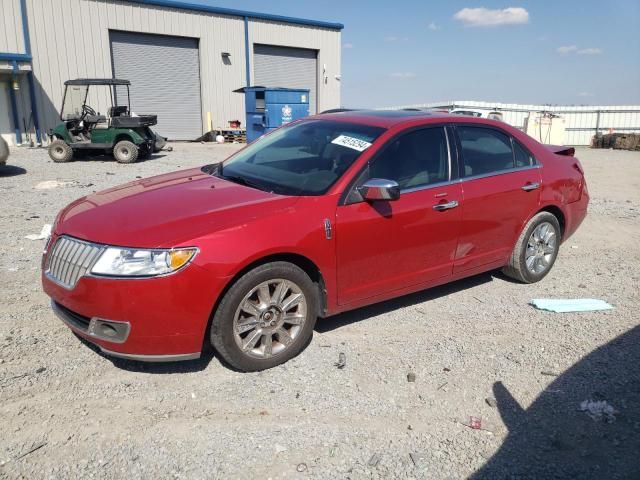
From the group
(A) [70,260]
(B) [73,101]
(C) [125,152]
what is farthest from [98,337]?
(B) [73,101]

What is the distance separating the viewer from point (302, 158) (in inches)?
167

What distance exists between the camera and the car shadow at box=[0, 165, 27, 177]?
12.3 metres

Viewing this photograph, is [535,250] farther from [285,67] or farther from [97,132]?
[285,67]

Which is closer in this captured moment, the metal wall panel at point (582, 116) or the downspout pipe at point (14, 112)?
the downspout pipe at point (14, 112)

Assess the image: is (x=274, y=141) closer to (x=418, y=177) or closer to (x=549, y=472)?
(x=418, y=177)

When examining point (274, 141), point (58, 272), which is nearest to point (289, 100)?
point (274, 141)

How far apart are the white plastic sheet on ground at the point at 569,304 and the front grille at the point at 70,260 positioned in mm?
3775

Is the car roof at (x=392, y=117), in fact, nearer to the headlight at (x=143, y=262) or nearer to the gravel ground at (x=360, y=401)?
the gravel ground at (x=360, y=401)

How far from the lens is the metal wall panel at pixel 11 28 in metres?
18.9

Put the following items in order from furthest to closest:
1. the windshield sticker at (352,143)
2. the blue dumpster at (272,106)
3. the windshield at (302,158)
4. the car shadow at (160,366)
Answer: the blue dumpster at (272,106) < the windshield sticker at (352,143) < the windshield at (302,158) < the car shadow at (160,366)

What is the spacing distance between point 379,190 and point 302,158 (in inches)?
34.5

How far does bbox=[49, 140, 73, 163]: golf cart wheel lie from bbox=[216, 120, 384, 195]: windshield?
38.3ft

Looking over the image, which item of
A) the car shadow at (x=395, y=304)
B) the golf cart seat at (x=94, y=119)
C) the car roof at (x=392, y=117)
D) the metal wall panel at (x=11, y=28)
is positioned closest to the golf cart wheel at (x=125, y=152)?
the golf cart seat at (x=94, y=119)

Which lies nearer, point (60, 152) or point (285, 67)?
point (60, 152)
